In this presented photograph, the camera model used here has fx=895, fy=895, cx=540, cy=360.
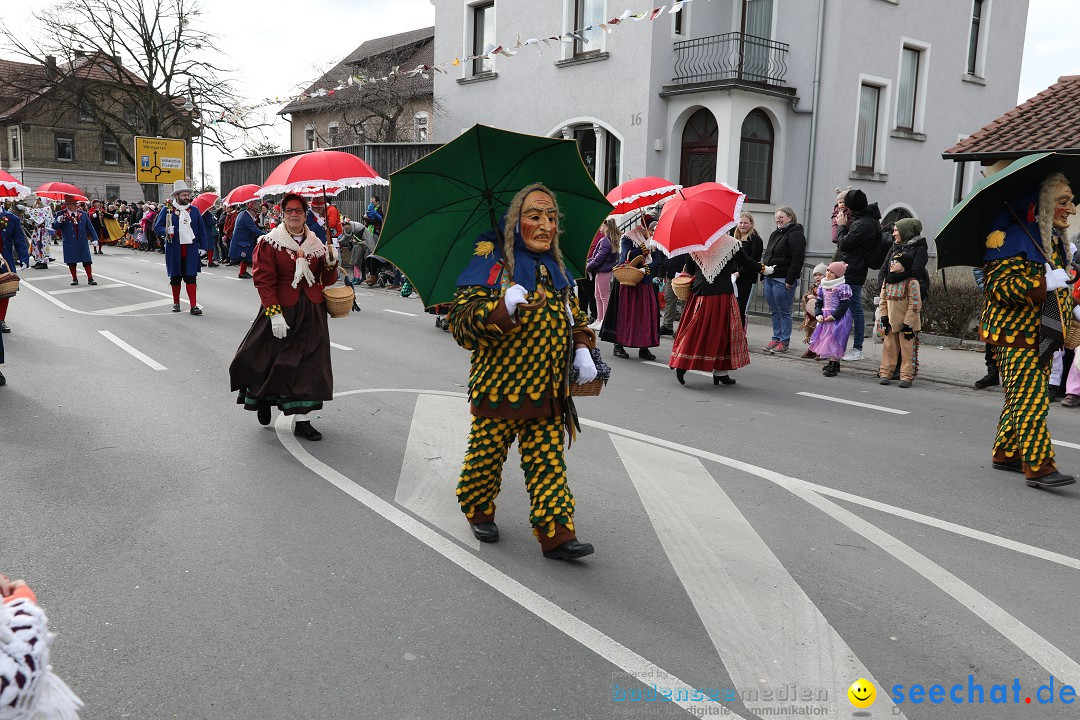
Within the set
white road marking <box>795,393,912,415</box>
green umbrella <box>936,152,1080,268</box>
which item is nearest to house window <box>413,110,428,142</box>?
white road marking <box>795,393,912,415</box>

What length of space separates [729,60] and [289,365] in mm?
16661

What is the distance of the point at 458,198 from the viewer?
4492 millimetres

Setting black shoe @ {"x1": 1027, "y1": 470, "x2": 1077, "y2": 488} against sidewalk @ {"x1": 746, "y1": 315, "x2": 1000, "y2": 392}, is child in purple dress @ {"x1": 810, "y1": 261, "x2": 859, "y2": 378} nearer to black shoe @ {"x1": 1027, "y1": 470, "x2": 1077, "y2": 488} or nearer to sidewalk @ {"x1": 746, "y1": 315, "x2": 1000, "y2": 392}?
sidewalk @ {"x1": 746, "y1": 315, "x2": 1000, "y2": 392}

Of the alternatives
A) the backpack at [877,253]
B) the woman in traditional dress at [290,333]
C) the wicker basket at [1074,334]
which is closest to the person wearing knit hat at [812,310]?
the backpack at [877,253]

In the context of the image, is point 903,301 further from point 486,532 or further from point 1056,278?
point 486,532

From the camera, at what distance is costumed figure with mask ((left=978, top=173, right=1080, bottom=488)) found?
578cm

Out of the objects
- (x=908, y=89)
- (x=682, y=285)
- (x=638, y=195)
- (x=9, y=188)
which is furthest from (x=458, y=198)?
(x=908, y=89)

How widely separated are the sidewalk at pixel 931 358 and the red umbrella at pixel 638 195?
3.06 meters

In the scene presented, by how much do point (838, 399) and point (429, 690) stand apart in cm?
676

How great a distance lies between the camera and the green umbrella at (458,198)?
14.5ft

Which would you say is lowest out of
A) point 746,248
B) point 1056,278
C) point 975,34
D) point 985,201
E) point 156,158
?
point 1056,278

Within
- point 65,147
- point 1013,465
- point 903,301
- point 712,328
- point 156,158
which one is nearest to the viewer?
point 1013,465

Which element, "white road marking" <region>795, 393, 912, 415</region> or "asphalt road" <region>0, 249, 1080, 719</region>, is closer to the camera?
"asphalt road" <region>0, 249, 1080, 719</region>

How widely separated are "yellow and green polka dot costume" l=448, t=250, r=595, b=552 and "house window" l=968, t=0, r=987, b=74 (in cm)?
2430
